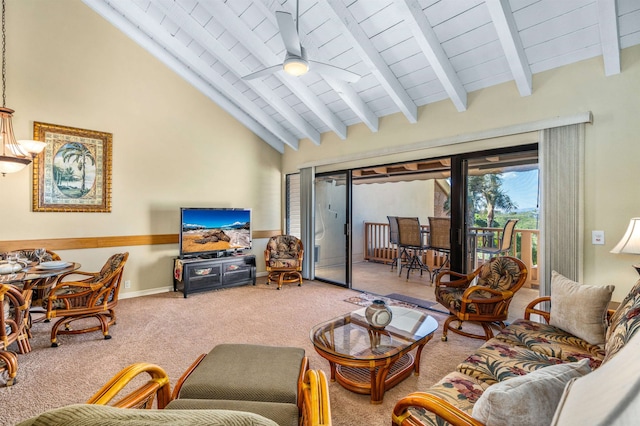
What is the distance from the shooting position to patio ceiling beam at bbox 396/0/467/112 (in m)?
2.76

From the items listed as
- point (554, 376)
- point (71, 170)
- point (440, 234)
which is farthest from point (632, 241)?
point (71, 170)

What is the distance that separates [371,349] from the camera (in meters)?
2.19

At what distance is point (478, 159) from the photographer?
3.59 meters

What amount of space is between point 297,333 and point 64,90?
14.3 ft

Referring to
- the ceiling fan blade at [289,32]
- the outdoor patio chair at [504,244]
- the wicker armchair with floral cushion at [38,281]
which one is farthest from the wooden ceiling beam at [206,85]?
the outdoor patio chair at [504,244]

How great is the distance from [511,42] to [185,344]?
421cm

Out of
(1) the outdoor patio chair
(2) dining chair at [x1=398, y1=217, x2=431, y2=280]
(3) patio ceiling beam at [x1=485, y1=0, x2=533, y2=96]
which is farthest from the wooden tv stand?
(3) patio ceiling beam at [x1=485, y1=0, x2=533, y2=96]

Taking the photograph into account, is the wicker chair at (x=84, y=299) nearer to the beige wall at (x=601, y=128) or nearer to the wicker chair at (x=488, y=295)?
the wicker chair at (x=488, y=295)

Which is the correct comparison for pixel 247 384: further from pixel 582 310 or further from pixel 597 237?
pixel 597 237

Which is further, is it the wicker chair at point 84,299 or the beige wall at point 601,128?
the wicker chair at point 84,299

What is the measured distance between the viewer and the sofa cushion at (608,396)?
59 centimetres

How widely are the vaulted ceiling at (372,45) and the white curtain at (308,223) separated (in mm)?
907

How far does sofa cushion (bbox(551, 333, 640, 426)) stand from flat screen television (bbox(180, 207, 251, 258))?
15.6ft

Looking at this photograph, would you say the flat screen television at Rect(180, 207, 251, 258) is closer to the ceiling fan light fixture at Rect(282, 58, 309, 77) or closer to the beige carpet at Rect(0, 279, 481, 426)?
the beige carpet at Rect(0, 279, 481, 426)
